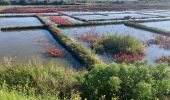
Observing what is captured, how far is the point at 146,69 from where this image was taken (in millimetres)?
7516

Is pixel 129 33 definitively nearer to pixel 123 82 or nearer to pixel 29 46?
pixel 29 46

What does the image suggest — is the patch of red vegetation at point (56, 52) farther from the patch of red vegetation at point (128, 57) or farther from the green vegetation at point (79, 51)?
the patch of red vegetation at point (128, 57)

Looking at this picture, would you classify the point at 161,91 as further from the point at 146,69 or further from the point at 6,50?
the point at 6,50

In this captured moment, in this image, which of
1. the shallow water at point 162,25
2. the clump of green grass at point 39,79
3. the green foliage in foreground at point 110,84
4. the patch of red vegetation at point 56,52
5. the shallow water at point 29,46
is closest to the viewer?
the green foliage in foreground at point 110,84

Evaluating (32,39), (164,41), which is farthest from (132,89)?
(32,39)

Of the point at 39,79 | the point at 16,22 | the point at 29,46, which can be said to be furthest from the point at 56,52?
the point at 16,22

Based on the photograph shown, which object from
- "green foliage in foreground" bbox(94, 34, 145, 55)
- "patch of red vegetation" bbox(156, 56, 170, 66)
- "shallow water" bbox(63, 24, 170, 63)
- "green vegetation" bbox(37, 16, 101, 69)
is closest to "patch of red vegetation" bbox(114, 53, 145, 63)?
"shallow water" bbox(63, 24, 170, 63)

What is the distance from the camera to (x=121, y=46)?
611 inches

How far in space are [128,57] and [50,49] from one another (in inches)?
159

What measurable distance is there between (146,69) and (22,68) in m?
3.44

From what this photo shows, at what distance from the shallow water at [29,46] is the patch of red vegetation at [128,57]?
1838 mm

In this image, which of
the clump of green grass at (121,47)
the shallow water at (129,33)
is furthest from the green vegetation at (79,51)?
the clump of green grass at (121,47)

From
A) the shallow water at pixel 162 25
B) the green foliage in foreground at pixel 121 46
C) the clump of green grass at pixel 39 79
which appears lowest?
the shallow water at pixel 162 25

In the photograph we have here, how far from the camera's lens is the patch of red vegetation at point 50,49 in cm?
1458
